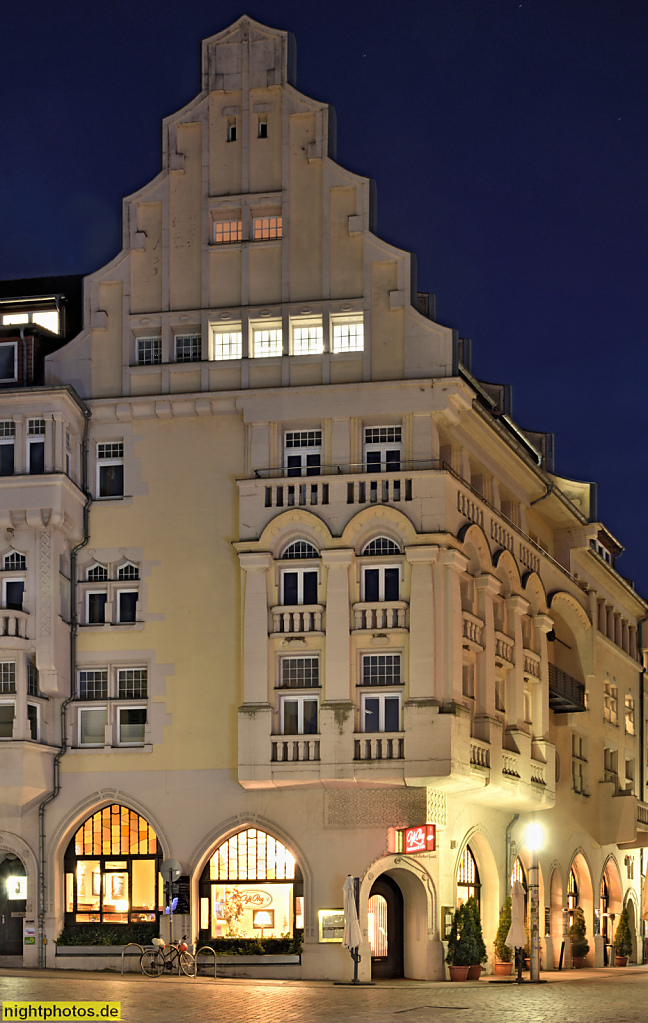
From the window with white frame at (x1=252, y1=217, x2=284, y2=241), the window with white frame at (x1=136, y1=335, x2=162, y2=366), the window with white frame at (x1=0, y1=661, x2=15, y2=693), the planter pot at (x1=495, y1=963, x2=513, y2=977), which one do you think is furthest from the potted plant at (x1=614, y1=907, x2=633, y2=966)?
the window with white frame at (x1=252, y1=217, x2=284, y2=241)

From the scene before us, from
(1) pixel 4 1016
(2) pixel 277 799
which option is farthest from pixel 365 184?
Result: (1) pixel 4 1016

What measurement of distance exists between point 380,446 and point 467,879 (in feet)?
54.0

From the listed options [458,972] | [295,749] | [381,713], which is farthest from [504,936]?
[295,749]

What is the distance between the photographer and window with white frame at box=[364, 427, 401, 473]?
2282 inches

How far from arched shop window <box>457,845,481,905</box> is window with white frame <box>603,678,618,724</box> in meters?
22.9

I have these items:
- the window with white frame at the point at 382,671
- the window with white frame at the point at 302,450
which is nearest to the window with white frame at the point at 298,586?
the window with white frame at the point at 382,671

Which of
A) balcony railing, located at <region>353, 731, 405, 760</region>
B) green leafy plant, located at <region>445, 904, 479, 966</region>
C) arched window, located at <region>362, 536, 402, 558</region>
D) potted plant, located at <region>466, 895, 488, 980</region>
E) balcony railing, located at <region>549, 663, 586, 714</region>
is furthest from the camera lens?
balcony railing, located at <region>549, 663, 586, 714</region>

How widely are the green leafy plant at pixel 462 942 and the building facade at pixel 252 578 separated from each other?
0.49 m

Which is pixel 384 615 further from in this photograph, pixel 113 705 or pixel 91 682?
pixel 91 682

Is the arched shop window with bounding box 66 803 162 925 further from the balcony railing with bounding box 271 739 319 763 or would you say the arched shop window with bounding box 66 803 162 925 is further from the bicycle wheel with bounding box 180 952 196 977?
the balcony railing with bounding box 271 739 319 763

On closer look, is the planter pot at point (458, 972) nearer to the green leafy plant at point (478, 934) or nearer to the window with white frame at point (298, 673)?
the green leafy plant at point (478, 934)

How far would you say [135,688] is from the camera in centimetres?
5822

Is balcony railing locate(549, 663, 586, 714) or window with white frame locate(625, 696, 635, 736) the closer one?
balcony railing locate(549, 663, 586, 714)

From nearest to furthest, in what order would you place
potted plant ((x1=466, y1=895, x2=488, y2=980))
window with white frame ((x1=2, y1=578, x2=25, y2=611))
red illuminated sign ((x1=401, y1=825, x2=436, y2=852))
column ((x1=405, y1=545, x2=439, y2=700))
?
red illuminated sign ((x1=401, y1=825, x2=436, y2=852)) < column ((x1=405, y1=545, x2=439, y2=700)) < potted plant ((x1=466, y1=895, x2=488, y2=980)) < window with white frame ((x1=2, y1=578, x2=25, y2=611))
